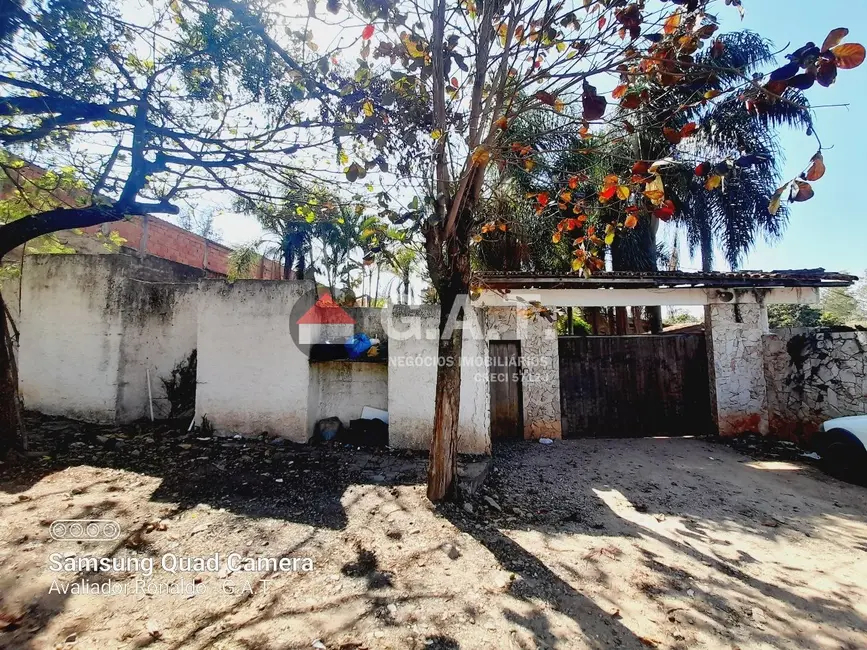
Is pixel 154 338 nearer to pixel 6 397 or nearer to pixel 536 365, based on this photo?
pixel 6 397

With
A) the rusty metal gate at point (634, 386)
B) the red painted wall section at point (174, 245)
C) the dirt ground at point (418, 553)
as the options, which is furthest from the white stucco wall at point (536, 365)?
the red painted wall section at point (174, 245)

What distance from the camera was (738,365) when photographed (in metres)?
7.01

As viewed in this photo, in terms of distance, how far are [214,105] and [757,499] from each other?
8.29m

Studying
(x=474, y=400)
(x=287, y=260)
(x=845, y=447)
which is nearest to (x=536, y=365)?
(x=474, y=400)

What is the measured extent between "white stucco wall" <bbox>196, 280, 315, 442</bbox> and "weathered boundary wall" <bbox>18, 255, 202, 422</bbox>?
136 centimetres

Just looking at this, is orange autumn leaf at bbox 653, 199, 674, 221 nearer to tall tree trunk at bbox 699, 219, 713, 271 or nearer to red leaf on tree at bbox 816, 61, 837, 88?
Result: red leaf on tree at bbox 816, 61, 837, 88

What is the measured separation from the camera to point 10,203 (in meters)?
5.73

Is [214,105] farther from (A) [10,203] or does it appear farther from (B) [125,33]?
(A) [10,203]

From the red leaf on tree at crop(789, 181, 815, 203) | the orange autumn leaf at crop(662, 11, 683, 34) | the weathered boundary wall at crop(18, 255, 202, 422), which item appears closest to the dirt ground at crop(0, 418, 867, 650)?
the weathered boundary wall at crop(18, 255, 202, 422)

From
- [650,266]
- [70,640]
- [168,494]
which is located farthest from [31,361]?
[650,266]

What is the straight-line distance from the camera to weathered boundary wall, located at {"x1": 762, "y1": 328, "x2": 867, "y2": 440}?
19.2ft

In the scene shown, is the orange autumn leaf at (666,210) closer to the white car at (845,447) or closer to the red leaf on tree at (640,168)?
the red leaf on tree at (640,168)

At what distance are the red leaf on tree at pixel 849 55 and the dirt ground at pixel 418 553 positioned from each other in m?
3.17

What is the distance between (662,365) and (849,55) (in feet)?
20.8
